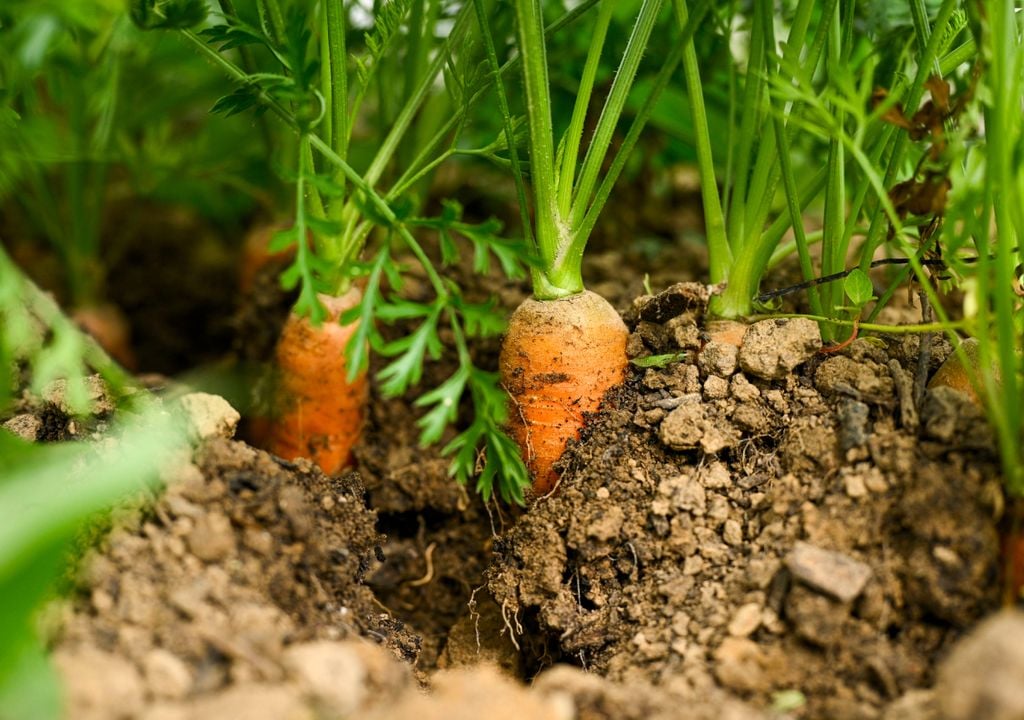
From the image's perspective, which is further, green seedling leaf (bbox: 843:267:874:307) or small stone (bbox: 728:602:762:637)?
green seedling leaf (bbox: 843:267:874:307)

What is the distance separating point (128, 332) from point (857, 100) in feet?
4.97

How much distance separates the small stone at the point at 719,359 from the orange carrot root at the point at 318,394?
46cm

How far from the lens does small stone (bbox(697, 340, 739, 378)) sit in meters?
0.99

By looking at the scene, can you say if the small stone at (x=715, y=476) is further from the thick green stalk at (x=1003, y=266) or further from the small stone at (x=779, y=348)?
the thick green stalk at (x=1003, y=266)

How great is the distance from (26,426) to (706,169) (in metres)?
0.85

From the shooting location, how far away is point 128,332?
1794mm

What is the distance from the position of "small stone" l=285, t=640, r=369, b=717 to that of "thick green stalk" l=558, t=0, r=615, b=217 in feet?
1.84

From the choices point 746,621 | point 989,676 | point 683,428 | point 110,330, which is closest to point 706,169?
point 683,428

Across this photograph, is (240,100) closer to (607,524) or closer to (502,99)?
(502,99)

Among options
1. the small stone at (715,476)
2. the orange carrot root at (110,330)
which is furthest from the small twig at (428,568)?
the orange carrot root at (110,330)

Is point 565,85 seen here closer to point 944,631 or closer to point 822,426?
point 822,426

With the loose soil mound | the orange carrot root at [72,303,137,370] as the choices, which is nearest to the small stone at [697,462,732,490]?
the loose soil mound

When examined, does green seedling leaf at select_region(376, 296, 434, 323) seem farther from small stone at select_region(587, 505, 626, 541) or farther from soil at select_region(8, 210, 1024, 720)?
small stone at select_region(587, 505, 626, 541)

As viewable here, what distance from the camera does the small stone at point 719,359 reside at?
3.26ft
